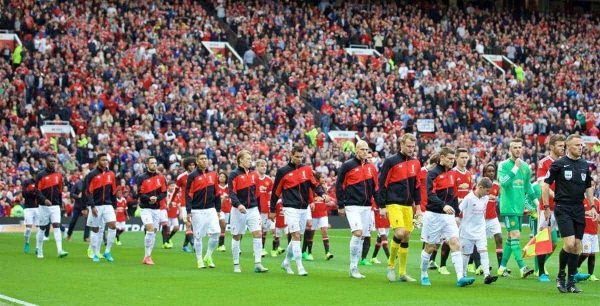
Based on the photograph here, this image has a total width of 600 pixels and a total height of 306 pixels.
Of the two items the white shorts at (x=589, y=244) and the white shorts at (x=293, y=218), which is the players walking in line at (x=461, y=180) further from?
the white shorts at (x=293, y=218)

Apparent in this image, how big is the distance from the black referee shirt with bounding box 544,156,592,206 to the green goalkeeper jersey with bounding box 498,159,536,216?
A: 3.33m

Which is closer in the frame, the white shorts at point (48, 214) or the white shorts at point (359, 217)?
the white shorts at point (359, 217)

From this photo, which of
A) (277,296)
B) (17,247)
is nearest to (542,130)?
(17,247)

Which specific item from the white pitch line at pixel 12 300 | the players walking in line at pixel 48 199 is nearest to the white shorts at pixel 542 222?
the white pitch line at pixel 12 300

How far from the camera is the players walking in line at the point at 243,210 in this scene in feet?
68.7

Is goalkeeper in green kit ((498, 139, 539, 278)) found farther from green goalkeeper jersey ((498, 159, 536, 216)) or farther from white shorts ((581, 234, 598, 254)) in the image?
white shorts ((581, 234, 598, 254))

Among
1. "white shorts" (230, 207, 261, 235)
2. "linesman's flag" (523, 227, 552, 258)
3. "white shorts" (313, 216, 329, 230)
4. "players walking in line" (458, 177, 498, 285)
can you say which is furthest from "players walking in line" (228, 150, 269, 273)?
"linesman's flag" (523, 227, 552, 258)

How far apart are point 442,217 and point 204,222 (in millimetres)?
5725

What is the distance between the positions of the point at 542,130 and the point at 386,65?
761 cm

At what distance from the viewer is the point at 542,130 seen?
48.4 m

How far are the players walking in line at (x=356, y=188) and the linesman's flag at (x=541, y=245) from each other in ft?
9.74

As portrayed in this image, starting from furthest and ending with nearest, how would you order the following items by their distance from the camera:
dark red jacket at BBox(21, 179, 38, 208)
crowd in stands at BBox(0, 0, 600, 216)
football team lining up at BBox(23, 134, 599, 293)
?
crowd in stands at BBox(0, 0, 600, 216) < dark red jacket at BBox(21, 179, 38, 208) < football team lining up at BBox(23, 134, 599, 293)

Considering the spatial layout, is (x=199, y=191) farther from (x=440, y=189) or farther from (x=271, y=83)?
(x=271, y=83)

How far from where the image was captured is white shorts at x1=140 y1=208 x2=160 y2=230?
24875 mm
